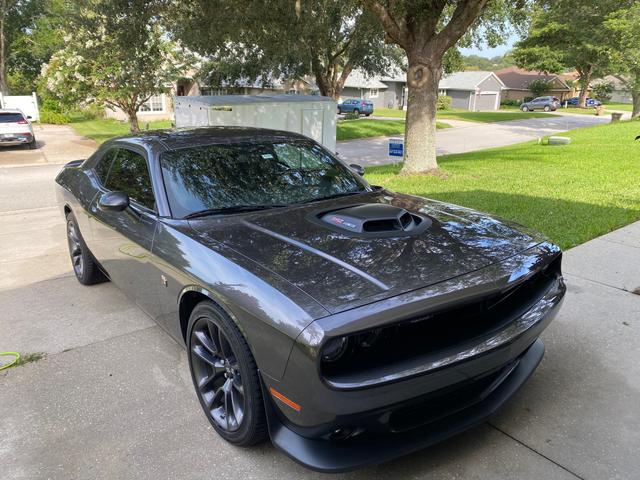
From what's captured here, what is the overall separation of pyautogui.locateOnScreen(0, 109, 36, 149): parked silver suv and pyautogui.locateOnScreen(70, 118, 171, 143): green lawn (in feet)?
11.3

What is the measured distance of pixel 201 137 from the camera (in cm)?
385

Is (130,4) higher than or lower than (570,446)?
higher

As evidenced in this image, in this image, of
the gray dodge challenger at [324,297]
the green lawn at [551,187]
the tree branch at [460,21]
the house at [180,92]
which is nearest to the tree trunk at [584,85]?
the house at [180,92]

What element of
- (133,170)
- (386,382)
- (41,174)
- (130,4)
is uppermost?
(130,4)

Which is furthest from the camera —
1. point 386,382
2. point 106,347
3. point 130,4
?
point 130,4

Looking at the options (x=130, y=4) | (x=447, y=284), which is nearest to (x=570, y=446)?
(x=447, y=284)

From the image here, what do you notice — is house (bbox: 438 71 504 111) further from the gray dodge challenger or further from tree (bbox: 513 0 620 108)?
the gray dodge challenger

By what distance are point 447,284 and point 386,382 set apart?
0.55 meters

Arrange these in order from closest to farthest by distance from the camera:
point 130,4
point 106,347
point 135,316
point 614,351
Answer: point 614,351, point 106,347, point 135,316, point 130,4

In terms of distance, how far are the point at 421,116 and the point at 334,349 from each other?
29.9 feet

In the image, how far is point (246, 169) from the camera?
3.58 metres

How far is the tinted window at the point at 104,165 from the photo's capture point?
440 centimetres

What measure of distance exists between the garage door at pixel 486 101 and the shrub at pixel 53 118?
46900 millimetres

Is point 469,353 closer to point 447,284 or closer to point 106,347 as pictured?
point 447,284
